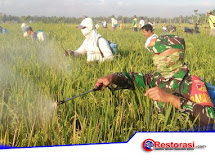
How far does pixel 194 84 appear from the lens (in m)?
1.72

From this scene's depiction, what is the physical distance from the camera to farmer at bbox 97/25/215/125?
1.63 m

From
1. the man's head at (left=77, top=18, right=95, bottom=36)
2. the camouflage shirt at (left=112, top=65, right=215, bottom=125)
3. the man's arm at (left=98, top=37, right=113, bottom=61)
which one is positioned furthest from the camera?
the man's head at (left=77, top=18, right=95, bottom=36)

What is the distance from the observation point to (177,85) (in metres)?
1.87

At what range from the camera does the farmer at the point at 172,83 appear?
64.3 inches

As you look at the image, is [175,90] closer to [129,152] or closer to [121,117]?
[121,117]

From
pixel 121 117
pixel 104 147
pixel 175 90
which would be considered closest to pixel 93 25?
pixel 175 90

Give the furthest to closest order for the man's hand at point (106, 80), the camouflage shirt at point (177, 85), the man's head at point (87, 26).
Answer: the man's head at point (87, 26)
the man's hand at point (106, 80)
the camouflage shirt at point (177, 85)

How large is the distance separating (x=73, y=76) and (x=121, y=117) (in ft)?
4.01

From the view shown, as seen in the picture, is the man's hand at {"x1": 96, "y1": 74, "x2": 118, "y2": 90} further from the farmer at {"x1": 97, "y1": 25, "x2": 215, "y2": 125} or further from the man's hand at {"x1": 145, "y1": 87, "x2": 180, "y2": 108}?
the man's hand at {"x1": 145, "y1": 87, "x2": 180, "y2": 108}

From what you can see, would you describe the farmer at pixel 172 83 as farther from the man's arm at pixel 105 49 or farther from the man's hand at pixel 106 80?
the man's arm at pixel 105 49

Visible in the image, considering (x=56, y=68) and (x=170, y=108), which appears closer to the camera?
(x=170, y=108)

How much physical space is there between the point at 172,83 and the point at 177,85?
42 millimetres

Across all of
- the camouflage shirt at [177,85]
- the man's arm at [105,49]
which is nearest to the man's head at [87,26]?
the man's arm at [105,49]

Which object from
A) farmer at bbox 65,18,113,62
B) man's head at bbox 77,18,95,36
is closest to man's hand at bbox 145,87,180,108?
farmer at bbox 65,18,113,62
